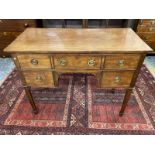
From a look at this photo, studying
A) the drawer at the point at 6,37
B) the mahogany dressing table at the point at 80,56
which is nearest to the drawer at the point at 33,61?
the mahogany dressing table at the point at 80,56

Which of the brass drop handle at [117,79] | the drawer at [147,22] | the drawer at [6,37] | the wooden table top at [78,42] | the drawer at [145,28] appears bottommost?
the drawer at [6,37]

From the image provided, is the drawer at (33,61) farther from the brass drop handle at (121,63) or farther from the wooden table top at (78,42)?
the brass drop handle at (121,63)

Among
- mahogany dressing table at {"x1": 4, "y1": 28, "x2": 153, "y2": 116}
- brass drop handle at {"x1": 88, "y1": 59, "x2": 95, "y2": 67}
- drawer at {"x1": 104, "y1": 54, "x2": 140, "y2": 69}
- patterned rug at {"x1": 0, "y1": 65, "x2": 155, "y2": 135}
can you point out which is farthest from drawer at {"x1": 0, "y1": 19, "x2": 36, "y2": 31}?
drawer at {"x1": 104, "y1": 54, "x2": 140, "y2": 69}

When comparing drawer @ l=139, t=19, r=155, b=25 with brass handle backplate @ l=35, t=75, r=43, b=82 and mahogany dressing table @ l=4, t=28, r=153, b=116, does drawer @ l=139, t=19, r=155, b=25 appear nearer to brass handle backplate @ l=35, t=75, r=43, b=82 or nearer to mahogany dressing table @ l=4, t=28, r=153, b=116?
mahogany dressing table @ l=4, t=28, r=153, b=116

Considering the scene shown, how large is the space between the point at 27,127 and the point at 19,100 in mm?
517

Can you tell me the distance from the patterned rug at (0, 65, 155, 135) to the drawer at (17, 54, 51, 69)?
0.78m

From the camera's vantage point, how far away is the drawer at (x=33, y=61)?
1.31 m

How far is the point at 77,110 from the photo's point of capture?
1931 millimetres

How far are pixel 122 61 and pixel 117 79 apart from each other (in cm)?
22

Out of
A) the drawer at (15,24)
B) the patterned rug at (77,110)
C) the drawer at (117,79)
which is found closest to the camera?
the drawer at (117,79)

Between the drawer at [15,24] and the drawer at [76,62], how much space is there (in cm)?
170
